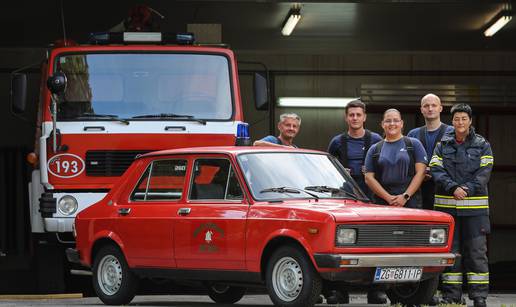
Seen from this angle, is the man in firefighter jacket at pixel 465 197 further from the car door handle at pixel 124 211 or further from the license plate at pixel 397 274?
the car door handle at pixel 124 211

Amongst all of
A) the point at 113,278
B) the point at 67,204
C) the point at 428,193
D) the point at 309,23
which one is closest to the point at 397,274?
the point at 428,193

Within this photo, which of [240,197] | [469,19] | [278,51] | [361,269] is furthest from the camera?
[278,51]

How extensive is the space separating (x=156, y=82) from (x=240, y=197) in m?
3.99

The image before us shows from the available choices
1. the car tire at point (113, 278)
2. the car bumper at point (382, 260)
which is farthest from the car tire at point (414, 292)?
the car tire at point (113, 278)

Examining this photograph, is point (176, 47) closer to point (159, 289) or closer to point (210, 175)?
point (210, 175)

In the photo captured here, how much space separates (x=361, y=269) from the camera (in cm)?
1004

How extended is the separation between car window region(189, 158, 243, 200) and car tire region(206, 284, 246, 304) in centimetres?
165

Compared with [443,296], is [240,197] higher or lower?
higher

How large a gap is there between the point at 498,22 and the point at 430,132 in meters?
10.8

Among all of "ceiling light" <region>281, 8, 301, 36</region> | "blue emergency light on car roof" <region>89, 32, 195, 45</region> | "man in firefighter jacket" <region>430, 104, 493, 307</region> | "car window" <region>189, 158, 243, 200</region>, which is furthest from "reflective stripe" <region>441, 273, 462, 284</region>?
"ceiling light" <region>281, 8, 301, 36</region>

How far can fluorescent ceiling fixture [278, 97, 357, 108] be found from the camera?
27391 millimetres

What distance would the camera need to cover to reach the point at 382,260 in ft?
33.0

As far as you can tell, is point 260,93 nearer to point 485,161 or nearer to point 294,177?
point 485,161

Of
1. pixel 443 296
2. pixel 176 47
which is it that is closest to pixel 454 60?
pixel 176 47
